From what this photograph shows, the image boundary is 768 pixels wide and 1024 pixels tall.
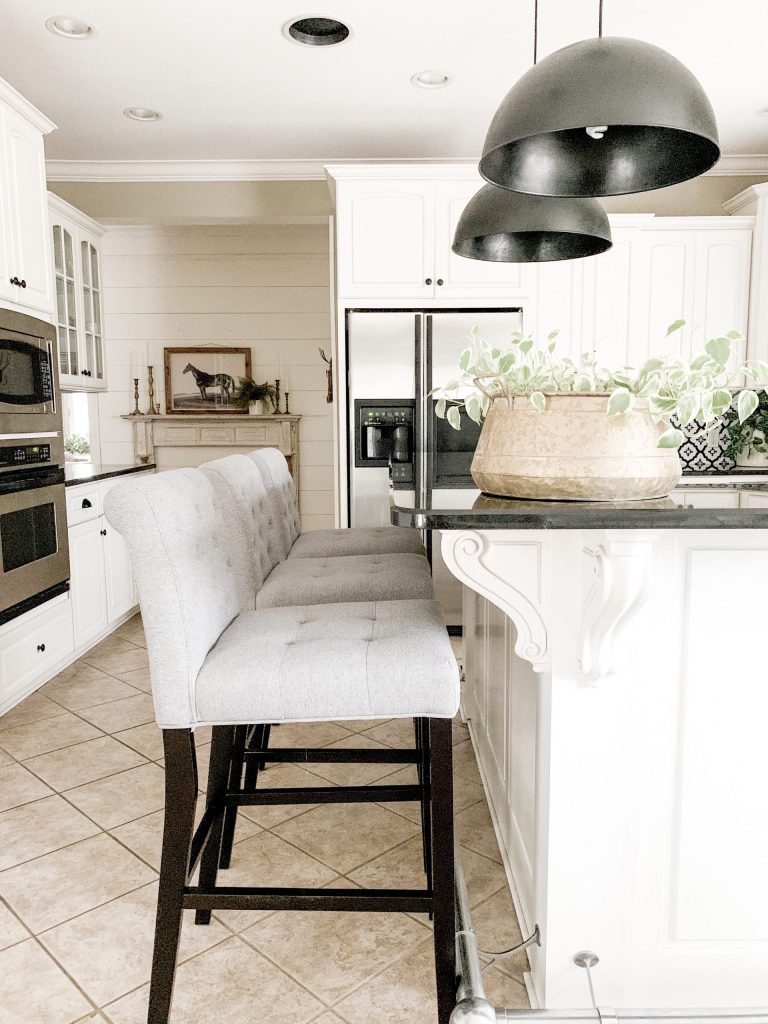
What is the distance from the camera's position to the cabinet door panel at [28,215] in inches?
117

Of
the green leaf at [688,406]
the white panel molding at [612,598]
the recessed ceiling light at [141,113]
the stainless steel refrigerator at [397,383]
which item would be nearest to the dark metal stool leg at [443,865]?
the white panel molding at [612,598]

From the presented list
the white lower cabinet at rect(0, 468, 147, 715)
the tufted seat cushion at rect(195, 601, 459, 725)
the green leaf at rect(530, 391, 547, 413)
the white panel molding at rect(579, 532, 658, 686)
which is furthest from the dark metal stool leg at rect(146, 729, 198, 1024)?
the white lower cabinet at rect(0, 468, 147, 715)

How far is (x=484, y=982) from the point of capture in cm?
147

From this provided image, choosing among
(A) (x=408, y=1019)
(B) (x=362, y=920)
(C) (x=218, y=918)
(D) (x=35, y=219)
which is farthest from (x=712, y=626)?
(D) (x=35, y=219)

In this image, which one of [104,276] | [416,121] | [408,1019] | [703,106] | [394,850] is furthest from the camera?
[104,276]

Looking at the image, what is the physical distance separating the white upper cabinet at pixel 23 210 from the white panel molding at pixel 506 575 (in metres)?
2.51

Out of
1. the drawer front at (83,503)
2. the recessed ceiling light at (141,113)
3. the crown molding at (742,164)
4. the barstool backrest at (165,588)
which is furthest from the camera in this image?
the crown molding at (742,164)

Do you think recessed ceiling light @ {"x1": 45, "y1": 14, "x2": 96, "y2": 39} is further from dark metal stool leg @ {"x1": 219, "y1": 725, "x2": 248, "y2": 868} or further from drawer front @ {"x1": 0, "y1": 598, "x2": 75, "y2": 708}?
dark metal stool leg @ {"x1": 219, "y1": 725, "x2": 248, "y2": 868}

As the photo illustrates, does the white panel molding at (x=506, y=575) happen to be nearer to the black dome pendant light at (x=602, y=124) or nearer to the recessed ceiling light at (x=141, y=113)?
the black dome pendant light at (x=602, y=124)

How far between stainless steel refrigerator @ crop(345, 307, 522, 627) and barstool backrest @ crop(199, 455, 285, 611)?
1553 mm

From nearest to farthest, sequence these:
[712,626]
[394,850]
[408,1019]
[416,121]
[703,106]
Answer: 1. [703,106]
2. [712,626]
3. [408,1019]
4. [394,850]
5. [416,121]

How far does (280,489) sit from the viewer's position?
255 centimetres

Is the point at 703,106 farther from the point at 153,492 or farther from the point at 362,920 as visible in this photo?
the point at 362,920

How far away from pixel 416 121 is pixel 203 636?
11.1ft
